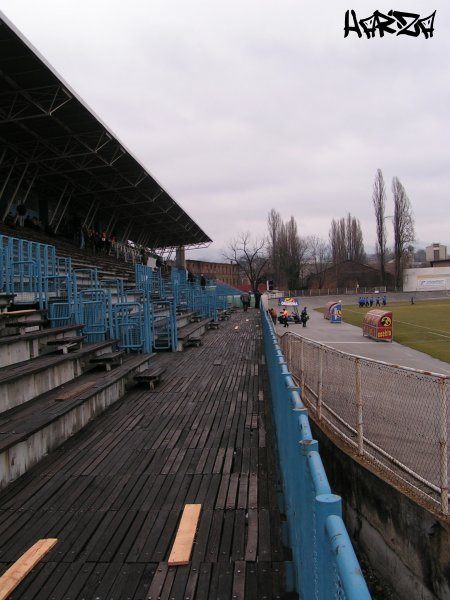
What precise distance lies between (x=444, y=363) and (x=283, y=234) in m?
71.2

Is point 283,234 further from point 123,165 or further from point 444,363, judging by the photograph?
point 444,363

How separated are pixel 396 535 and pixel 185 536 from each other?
3253 millimetres

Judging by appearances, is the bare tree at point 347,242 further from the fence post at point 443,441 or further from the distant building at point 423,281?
the fence post at point 443,441

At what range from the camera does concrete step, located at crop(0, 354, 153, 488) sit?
195 inches

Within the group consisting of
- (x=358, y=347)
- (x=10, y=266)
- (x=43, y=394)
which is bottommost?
(x=358, y=347)

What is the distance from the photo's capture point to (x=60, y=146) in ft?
79.8

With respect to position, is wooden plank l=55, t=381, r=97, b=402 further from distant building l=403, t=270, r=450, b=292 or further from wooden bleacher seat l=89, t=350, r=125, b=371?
distant building l=403, t=270, r=450, b=292

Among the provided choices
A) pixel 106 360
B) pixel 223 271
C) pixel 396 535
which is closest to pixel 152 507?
pixel 396 535

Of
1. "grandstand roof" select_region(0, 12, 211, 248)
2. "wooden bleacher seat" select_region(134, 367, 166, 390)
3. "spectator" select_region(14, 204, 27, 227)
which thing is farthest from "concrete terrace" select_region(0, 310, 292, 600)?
"spectator" select_region(14, 204, 27, 227)

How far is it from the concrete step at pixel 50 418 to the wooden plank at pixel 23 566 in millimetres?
1205

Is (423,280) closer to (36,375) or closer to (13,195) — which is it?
(13,195)

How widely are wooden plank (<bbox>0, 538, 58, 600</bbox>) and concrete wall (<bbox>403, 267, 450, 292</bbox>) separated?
90.2m

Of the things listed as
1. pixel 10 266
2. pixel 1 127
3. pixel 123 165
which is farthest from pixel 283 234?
pixel 10 266

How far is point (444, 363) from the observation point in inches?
757
